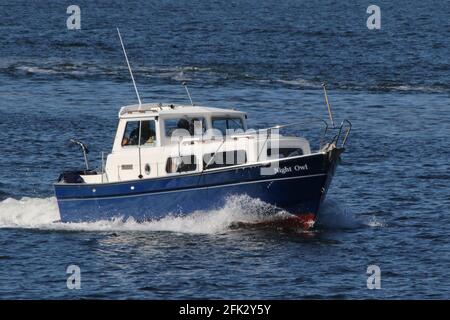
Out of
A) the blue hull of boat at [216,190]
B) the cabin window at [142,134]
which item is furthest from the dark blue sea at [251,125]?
the cabin window at [142,134]

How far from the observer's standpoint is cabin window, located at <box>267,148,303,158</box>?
39625mm

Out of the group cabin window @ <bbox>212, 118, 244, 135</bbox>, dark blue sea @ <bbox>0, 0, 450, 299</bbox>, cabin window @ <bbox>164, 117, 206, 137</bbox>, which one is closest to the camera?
dark blue sea @ <bbox>0, 0, 450, 299</bbox>

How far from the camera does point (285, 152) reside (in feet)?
131

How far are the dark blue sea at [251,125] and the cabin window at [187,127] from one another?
277 cm

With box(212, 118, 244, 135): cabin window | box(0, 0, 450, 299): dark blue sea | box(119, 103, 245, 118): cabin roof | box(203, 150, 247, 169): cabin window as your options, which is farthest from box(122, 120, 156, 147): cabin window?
box(0, 0, 450, 299): dark blue sea

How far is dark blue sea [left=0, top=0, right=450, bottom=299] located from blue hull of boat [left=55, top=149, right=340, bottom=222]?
44 cm

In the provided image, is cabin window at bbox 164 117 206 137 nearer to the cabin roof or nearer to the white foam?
the cabin roof

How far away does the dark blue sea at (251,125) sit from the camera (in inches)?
1422

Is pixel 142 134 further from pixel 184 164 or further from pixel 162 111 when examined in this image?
pixel 184 164

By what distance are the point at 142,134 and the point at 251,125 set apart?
18.1 m

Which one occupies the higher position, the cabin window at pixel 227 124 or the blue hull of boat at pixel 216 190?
the cabin window at pixel 227 124

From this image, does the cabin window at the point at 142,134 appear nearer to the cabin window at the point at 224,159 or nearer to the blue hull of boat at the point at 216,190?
the blue hull of boat at the point at 216,190

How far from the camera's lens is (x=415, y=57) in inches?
3455
